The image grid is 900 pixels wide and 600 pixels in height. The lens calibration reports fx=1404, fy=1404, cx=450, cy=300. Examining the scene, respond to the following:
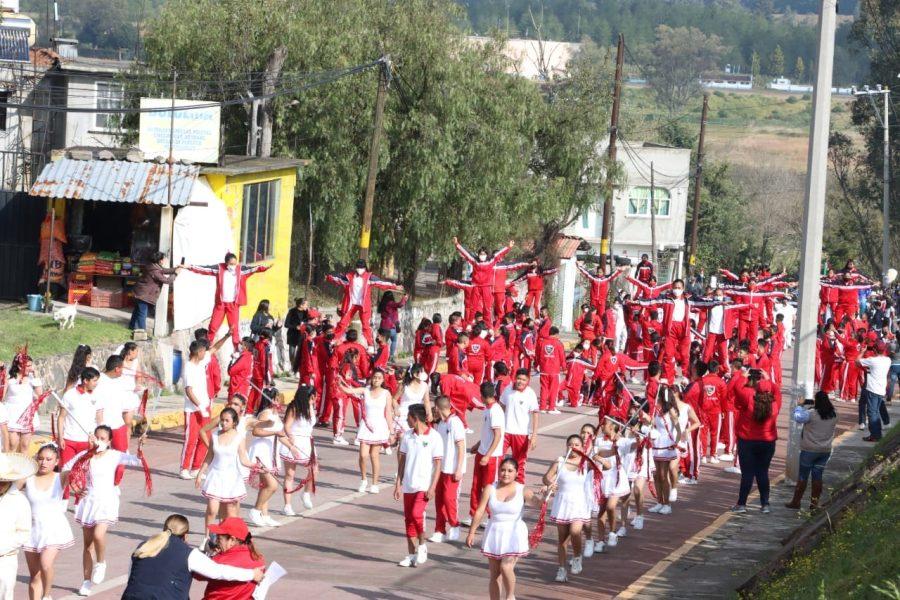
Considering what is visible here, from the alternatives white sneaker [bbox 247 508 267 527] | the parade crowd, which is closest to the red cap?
the parade crowd

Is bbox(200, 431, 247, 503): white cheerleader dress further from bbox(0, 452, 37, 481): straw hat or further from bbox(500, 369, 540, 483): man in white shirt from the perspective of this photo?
bbox(500, 369, 540, 483): man in white shirt

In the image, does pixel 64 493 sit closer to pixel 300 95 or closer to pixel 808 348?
pixel 808 348

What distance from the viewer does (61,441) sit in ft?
48.5

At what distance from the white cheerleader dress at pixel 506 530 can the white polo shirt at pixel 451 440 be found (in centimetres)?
239

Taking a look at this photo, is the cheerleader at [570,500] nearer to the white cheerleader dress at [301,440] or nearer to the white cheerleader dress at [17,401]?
the white cheerleader dress at [301,440]

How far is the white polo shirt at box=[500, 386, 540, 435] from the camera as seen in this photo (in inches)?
650

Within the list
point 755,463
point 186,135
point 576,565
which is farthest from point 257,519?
point 186,135

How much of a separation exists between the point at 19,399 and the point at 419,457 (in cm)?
539

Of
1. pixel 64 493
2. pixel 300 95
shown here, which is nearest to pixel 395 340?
pixel 300 95

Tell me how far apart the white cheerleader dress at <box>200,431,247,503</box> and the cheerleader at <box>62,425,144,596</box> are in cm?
139

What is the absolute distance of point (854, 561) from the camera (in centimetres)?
1129

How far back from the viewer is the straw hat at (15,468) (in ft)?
33.9

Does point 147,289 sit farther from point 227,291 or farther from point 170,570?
point 170,570

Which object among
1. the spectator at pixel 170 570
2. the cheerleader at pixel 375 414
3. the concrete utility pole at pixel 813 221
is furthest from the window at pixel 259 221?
the spectator at pixel 170 570
